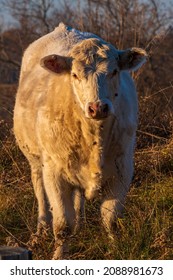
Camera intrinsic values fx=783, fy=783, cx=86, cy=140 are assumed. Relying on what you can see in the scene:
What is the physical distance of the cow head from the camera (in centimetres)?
561

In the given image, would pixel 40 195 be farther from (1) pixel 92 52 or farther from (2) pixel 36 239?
(1) pixel 92 52

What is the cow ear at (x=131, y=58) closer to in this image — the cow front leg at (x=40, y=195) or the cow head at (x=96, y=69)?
the cow head at (x=96, y=69)

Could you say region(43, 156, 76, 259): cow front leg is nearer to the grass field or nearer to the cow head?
the grass field

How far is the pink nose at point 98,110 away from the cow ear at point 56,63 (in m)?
0.77

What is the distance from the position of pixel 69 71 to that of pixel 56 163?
754 millimetres

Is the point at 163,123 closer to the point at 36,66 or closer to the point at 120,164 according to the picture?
the point at 36,66

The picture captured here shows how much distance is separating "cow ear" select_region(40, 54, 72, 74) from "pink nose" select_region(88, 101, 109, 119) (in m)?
0.77

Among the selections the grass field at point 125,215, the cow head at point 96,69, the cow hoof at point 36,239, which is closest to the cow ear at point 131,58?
the cow head at point 96,69

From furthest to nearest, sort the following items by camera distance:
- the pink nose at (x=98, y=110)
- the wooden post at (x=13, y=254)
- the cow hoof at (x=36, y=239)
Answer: the cow hoof at (x=36, y=239) → the pink nose at (x=98, y=110) → the wooden post at (x=13, y=254)

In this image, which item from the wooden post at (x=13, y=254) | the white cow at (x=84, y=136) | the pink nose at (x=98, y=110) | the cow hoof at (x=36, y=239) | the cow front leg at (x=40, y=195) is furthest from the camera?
the cow front leg at (x=40, y=195)

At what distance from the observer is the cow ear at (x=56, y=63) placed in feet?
20.3

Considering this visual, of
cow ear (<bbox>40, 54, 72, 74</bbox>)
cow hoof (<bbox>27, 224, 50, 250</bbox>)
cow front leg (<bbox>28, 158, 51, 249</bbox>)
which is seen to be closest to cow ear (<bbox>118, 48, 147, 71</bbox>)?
cow ear (<bbox>40, 54, 72, 74</bbox>)

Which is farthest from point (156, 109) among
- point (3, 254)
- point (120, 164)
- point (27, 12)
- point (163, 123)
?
point (27, 12)

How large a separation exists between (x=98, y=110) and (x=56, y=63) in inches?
35.3
